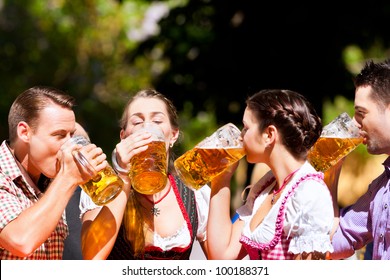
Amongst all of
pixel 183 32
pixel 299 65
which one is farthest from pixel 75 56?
pixel 299 65

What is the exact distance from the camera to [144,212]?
99.4 inches

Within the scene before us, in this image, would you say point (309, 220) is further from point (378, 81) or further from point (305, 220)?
point (378, 81)

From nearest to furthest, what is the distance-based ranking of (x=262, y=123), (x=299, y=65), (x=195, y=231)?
(x=262, y=123) → (x=195, y=231) → (x=299, y=65)

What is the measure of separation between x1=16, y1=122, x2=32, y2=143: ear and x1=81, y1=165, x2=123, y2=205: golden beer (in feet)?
0.81

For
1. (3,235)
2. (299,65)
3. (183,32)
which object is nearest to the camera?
(3,235)

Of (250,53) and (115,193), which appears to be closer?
(115,193)

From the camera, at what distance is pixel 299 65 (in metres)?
7.62

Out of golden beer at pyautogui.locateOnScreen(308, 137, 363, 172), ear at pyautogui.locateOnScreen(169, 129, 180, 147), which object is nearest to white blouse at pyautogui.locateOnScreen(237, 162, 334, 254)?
golden beer at pyautogui.locateOnScreen(308, 137, 363, 172)

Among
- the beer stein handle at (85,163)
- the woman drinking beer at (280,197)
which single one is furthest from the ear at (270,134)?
the beer stein handle at (85,163)

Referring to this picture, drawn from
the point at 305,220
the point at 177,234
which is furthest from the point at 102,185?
the point at 305,220

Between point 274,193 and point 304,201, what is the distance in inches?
7.2

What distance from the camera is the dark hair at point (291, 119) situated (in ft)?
7.55


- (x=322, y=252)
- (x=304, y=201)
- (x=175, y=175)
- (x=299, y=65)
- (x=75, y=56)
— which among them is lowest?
(x=322, y=252)

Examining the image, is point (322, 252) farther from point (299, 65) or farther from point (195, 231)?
point (299, 65)
